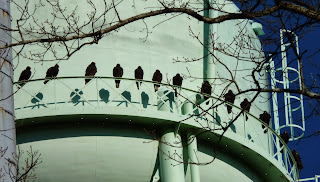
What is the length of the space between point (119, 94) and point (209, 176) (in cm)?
273

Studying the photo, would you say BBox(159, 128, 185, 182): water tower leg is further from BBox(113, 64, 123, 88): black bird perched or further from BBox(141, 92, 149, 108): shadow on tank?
BBox(113, 64, 123, 88): black bird perched

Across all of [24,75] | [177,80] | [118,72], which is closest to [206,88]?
[177,80]

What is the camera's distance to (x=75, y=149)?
1638 cm

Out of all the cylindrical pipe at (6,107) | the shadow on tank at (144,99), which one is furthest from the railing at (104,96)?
the cylindrical pipe at (6,107)

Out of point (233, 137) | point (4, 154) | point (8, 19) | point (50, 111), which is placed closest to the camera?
point (4, 154)

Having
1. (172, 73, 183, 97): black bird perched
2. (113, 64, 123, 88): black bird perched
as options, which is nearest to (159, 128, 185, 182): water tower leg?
(172, 73, 183, 97): black bird perched

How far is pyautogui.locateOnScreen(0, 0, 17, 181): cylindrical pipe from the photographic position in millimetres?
6219

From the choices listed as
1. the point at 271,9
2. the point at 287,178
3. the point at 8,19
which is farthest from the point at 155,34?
the point at 8,19

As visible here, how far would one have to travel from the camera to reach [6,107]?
6469 millimetres

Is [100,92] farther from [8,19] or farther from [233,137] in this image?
[8,19]

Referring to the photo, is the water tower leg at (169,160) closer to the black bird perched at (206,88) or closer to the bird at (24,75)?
the black bird perched at (206,88)

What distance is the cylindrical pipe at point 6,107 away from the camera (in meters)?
6.22

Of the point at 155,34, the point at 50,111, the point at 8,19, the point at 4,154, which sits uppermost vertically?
the point at 155,34

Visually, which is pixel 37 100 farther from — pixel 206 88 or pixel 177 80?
pixel 206 88
